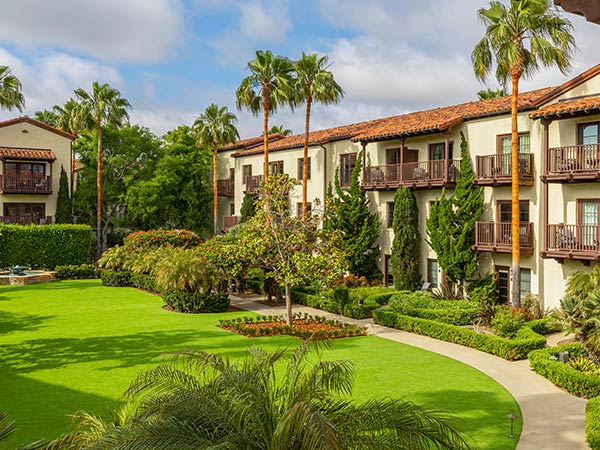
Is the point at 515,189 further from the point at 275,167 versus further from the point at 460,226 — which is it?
the point at 275,167

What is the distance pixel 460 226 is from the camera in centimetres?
2758

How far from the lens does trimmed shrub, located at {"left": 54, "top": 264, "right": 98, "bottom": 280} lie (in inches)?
1563

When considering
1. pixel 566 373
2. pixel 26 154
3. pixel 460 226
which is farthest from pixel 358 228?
pixel 26 154

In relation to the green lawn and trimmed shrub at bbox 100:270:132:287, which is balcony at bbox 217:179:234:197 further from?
the green lawn

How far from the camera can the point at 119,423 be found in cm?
845

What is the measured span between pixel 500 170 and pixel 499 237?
10.2 ft

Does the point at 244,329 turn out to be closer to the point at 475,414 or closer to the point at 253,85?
the point at 475,414

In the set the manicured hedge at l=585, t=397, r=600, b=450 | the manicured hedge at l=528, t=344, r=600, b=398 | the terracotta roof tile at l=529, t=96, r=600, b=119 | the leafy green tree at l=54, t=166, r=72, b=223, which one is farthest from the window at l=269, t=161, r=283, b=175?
the manicured hedge at l=585, t=397, r=600, b=450

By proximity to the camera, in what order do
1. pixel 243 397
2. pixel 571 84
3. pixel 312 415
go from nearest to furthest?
1. pixel 312 415
2. pixel 243 397
3. pixel 571 84

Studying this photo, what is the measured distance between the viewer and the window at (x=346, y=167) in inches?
1425

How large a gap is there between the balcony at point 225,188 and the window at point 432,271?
22.2 metres

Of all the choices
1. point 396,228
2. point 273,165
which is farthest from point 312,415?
point 273,165

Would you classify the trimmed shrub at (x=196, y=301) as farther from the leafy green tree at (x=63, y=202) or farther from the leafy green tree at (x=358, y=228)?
the leafy green tree at (x=63, y=202)

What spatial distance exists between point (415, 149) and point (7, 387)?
23.9m
